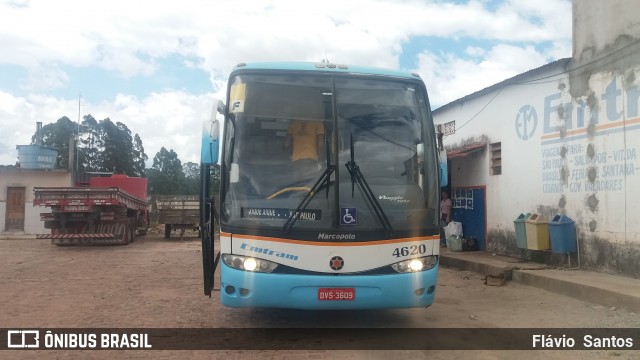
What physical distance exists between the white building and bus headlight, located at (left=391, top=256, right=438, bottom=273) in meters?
4.61

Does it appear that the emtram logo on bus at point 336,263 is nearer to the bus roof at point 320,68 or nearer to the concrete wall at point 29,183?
the bus roof at point 320,68

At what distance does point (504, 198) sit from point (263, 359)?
868 cm

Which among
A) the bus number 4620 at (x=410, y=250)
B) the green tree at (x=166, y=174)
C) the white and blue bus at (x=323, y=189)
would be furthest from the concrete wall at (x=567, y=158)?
the green tree at (x=166, y=174)

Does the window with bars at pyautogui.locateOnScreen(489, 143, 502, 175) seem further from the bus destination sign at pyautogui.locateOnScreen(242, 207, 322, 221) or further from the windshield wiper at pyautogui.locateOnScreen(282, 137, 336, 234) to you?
the bus destination sign at pyautogui.locateOnScreen(242, 207, 322, 221)

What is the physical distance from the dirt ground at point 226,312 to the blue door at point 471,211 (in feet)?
8.89

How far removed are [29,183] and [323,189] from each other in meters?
23.6

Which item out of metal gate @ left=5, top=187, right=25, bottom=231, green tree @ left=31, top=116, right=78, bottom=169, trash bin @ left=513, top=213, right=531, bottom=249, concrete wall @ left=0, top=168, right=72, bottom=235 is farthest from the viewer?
green tree @ left=31, top=116, right=78, bottom=169

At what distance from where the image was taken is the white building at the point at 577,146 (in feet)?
27.7

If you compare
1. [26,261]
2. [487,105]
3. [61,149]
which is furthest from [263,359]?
[61,149]

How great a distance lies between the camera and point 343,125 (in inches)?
223

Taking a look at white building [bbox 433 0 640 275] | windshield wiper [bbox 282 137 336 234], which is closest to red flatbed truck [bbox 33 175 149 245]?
white building [bbox 433 0 640 275]

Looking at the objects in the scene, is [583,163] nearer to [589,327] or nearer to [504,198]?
[504,198]

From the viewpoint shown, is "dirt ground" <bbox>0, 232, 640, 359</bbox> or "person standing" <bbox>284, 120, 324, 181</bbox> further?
"person standing" <bbox>284, 120, 324, 181</bbox>

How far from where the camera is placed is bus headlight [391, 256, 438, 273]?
17.7 feet
